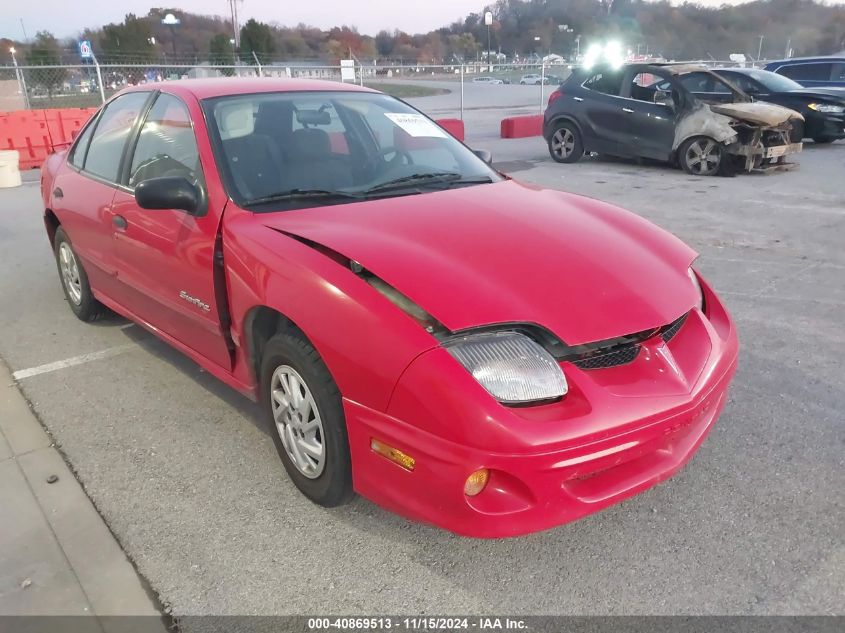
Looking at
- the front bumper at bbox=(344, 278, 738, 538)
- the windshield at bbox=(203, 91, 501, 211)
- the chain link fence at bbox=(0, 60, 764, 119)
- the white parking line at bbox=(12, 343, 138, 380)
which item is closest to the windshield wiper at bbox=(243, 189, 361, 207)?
the windshield at bbox=(203, 91, 501, 211)

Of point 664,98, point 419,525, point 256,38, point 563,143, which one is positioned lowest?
point 419,525

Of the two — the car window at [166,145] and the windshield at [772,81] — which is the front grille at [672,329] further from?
the windshield at [772,81]

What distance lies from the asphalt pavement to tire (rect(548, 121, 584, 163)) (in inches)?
287

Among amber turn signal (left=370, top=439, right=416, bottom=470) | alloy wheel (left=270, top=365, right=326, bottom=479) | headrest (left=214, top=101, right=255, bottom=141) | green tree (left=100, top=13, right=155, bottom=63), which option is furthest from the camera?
green tree (left=100, top=13, right=155, bottom=63)

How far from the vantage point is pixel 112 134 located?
3881 millimetres

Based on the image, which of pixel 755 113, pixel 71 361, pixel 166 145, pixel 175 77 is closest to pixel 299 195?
pixel 166 145

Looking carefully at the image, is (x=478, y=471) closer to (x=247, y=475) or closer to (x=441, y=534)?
(x=441, y=534)

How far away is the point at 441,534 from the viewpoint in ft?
8.07

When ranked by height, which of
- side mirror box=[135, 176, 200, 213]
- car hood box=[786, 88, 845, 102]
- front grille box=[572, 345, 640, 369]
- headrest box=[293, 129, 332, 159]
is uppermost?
headrest box=[293, 129, 332, 159]

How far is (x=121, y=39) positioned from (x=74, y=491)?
53224 mm

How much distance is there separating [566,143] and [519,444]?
10.3 m

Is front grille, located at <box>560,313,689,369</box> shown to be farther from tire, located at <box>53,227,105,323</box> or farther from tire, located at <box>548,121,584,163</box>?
tire, located at <box>548,121,584,163</box>

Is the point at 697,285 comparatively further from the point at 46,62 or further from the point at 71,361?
the point at 46,62

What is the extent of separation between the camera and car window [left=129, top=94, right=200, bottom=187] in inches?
122
